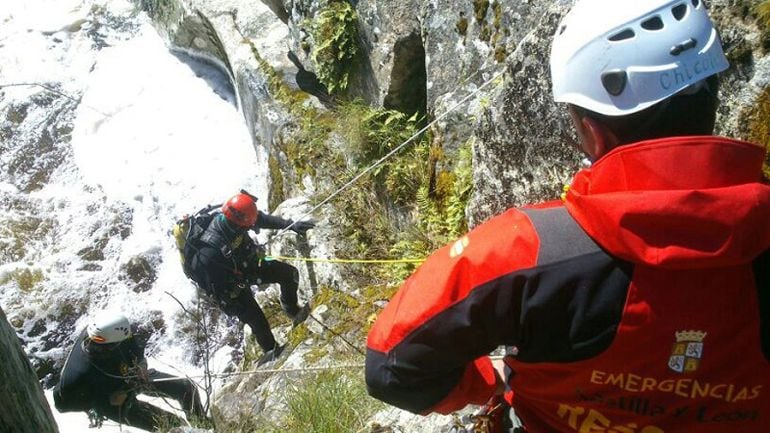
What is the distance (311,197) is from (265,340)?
63.1 inches

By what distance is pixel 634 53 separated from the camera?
58.1 inches

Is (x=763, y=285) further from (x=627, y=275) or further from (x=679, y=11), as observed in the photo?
(x=679, y=11)

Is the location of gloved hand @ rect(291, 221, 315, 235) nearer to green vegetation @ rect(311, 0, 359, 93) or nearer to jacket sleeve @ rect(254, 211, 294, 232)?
jacket sleeve @ rect(254, 211, 294, 232)

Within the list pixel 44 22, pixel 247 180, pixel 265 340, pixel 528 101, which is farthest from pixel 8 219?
pixel 528 101

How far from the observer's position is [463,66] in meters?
5.21

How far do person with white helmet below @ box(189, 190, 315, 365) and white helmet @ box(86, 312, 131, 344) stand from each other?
895mm

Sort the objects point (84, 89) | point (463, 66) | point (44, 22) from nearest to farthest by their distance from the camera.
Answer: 1. point (463, 66)
2. point (84, 89)
3. point (44, 22)

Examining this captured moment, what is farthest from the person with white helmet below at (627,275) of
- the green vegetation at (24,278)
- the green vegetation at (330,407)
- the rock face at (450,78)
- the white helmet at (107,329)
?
the green vegetation at (24,278)

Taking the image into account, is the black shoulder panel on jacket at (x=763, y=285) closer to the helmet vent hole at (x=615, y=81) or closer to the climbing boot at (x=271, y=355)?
the helmet vent hole at (x=615, y=81)

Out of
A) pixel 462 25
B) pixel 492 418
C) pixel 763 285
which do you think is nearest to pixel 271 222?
pixel 462 25

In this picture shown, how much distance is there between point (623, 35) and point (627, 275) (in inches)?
24.0

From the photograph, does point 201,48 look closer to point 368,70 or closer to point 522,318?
point 368,70

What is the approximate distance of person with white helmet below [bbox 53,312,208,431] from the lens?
18.8ft

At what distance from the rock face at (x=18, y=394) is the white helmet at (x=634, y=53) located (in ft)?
5.46
